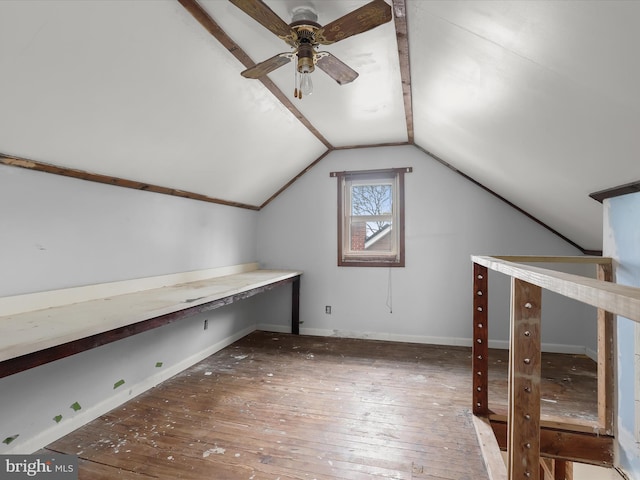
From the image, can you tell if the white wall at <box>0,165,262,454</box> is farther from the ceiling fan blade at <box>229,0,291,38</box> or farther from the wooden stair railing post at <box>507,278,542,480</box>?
the wooden stair railing post at <box>507,278,542,480</box>

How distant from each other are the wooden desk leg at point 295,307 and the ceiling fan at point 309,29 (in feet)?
9.50

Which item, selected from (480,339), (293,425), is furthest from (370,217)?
(293,425)

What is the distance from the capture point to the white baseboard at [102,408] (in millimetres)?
2027

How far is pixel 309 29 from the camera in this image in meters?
1.75

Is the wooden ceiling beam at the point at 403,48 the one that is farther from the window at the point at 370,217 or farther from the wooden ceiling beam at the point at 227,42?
the window at the point at 370,217

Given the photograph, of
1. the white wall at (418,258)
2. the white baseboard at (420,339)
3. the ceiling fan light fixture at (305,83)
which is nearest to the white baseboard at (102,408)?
the white baseboard at (420,339)

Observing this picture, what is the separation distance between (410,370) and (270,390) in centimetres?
142

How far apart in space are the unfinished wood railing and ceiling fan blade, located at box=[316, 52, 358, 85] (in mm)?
1394

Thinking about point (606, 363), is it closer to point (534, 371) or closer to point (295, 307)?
point (534, 371)

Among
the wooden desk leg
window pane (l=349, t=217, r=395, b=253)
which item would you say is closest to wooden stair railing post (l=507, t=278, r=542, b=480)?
window pane (l=349, t=217, r=395, b=253)

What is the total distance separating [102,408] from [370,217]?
3.46 meters

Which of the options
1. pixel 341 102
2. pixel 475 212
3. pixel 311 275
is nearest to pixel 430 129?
pixel 341 102

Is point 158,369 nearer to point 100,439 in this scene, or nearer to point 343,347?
point 100,439

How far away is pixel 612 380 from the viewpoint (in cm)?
212
